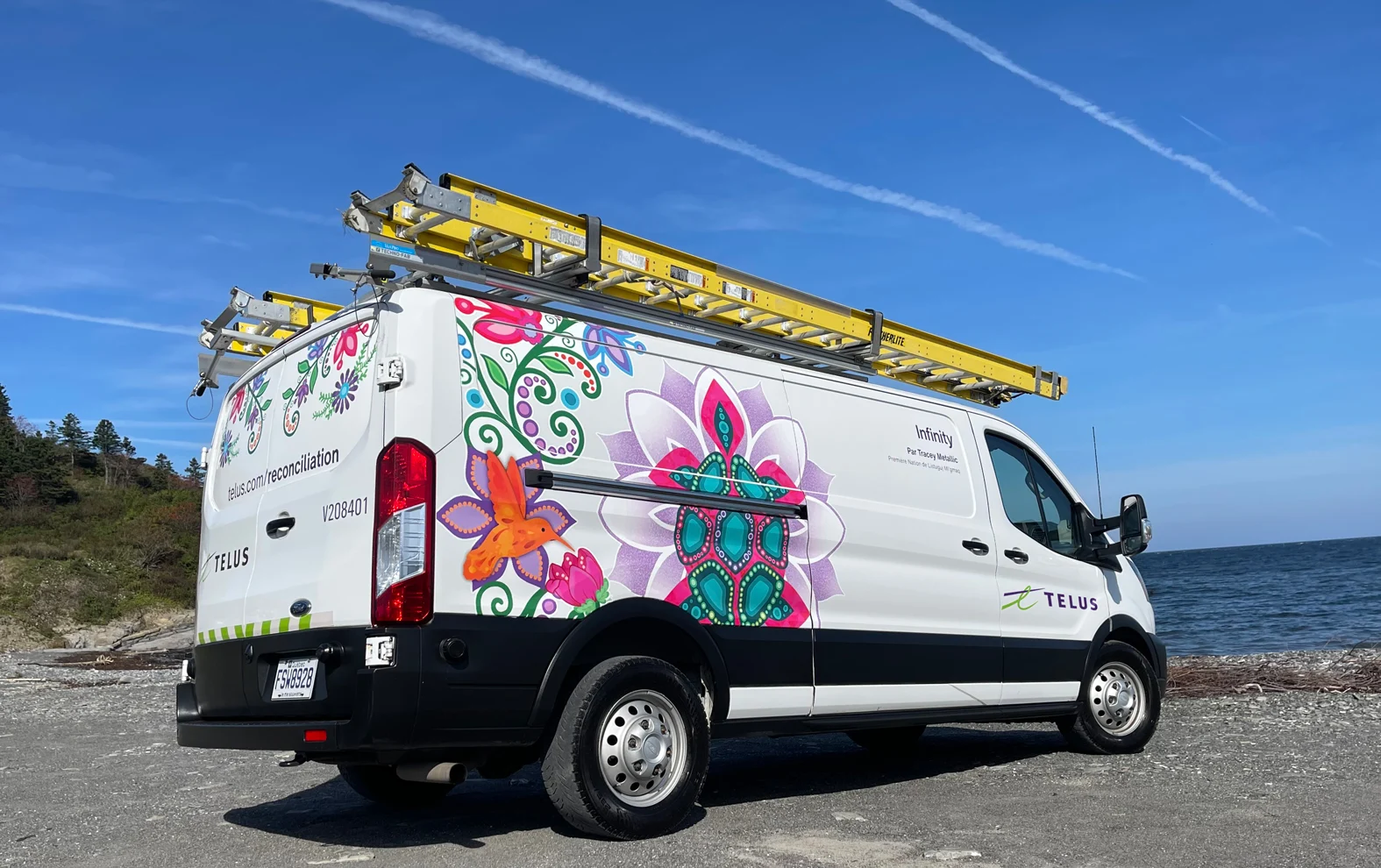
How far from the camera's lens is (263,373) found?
5656 millimetres

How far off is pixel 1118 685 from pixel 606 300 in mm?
4641

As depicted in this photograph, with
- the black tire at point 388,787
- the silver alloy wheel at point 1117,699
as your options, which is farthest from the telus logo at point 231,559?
the silver alloy wheel at point 1117,699

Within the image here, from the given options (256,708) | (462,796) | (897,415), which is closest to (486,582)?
(256,708)

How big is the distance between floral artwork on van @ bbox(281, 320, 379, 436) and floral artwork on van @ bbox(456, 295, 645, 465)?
431mm

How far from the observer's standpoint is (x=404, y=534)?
4.35 meters

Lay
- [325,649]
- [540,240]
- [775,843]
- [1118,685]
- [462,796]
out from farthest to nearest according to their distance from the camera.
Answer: [1118,685] < [462,796] < [540,240] < [775,843] < [325,649]

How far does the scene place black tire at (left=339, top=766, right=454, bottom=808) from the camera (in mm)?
6023

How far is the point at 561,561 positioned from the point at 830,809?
207 centimetres

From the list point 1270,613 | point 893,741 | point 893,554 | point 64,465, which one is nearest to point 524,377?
point 893,554

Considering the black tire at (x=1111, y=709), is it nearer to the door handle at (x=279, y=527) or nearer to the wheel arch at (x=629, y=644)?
the wheel arch at (x=629, y=644)

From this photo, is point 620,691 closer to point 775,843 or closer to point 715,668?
point 715,668

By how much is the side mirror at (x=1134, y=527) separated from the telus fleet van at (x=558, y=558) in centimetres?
170

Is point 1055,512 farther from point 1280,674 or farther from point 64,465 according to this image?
point 64,465

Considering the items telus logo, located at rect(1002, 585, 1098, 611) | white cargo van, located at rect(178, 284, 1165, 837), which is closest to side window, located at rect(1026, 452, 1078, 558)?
telus logo, located at rect(1002, 585, 1098, 611)
